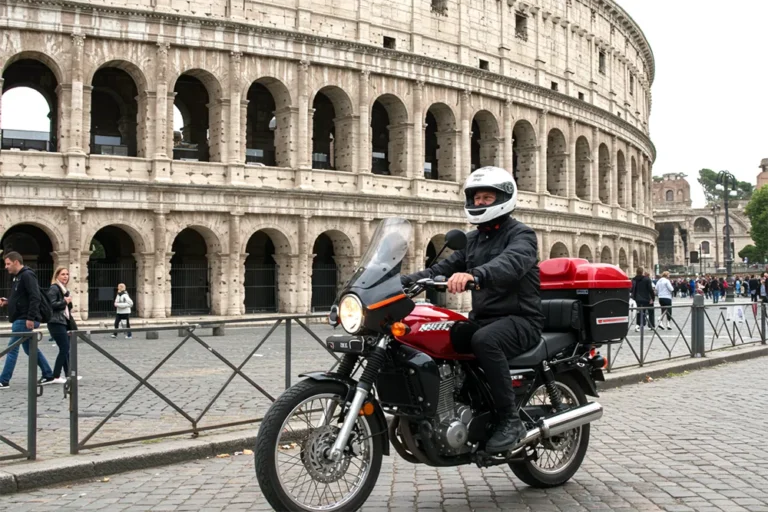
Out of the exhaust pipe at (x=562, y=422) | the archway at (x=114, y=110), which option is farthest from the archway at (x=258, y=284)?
the exhaust pipe at (x=562, y=422)

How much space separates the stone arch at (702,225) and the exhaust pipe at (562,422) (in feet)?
399

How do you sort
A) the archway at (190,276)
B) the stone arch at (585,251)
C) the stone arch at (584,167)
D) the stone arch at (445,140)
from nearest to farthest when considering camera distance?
the archway at (190,276) < the stone arch at (445,140) < the stone arch at (585,251) < the stone arch at (584,167)

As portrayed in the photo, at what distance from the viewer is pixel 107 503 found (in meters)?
5.58

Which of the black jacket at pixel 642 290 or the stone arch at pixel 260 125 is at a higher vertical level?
the stone arch at pixel 260 125

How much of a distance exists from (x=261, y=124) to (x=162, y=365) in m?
26.2

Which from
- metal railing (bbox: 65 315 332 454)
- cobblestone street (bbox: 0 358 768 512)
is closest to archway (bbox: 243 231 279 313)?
metal railing (bbox: 65 315 332 454)

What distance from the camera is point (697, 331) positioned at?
1504cm

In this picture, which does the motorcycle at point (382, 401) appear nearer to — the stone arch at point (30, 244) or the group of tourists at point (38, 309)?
the group of tourists at point (38, 309)

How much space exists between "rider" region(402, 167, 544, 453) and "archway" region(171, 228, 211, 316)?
77.6 ft

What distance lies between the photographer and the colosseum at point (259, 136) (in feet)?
85.0

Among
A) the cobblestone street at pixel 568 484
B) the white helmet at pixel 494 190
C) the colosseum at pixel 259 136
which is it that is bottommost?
the cobblestone street at pixel 568 484

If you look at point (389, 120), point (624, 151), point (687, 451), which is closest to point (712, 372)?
point (687, 451)

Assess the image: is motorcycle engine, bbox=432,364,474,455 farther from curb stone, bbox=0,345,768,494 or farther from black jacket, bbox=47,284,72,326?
black jacket, bbox=47,284,72,326

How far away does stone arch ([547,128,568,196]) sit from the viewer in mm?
40969
